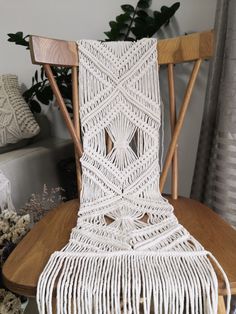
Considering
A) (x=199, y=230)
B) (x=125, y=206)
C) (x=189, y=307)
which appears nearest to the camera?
(x=189, y=307)

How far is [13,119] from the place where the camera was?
1.11 meters

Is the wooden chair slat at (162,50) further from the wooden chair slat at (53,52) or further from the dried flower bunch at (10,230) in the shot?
the dried flower bunch at (10,230)

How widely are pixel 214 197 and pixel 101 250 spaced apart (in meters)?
0.47

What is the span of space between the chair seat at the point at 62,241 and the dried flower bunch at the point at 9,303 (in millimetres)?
273

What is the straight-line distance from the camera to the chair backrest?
74cm

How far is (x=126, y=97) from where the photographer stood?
825mm

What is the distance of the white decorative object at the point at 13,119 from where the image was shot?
111 centimetres

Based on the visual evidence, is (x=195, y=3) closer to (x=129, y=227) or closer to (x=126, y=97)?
(x=126, y=97)

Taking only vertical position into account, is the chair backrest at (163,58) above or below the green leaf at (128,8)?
below

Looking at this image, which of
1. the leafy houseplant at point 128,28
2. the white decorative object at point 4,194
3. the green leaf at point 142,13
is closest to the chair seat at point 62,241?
the white decorative object at point 4,194

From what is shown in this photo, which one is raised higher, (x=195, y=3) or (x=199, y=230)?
(x=195, y=3)

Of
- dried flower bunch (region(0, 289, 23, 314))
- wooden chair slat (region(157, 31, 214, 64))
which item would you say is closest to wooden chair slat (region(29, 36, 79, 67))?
wooden chair slat (region(157, 31, 214, 64))

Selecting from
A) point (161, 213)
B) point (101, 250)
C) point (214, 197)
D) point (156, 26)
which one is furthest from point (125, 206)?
point (156, 26)

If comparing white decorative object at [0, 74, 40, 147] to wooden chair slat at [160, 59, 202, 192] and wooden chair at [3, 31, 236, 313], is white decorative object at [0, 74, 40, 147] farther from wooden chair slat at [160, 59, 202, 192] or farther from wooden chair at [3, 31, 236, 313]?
wooden chair slat at [160, 59, 202, 192]
